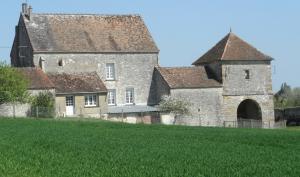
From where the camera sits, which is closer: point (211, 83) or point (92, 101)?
point (92, 101)

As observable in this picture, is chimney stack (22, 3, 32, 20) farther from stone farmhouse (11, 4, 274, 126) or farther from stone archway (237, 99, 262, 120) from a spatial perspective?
stone archway (237, 99, 262, 120)

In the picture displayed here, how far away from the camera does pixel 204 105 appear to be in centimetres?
5469

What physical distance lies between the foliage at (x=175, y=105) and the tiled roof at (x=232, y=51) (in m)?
5.54

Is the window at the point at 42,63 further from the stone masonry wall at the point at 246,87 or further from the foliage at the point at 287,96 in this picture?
the foliage at the point at 287,96

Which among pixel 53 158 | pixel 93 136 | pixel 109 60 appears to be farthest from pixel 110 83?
pixel 53 158

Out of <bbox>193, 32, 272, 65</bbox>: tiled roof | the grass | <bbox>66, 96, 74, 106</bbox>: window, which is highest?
<bbox>193, 32, 272, 65</bbox>: tiled roof

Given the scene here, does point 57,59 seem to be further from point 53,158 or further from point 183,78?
point 53,158

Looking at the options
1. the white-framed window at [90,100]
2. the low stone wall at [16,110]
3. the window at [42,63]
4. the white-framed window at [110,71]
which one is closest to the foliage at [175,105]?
the white-framed window at [110,71]

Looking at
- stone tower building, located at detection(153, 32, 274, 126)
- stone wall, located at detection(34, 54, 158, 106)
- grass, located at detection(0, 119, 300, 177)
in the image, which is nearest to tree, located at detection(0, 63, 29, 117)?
stone wall, located at detection(34, 54, 158, 106)

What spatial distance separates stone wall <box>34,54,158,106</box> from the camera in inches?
2079

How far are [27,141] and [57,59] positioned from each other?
1041 inches

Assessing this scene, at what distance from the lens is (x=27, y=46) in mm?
53906

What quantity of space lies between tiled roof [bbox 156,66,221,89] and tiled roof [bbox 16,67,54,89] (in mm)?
10450

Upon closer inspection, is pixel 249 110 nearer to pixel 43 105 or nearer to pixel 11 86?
pixel 43 105
